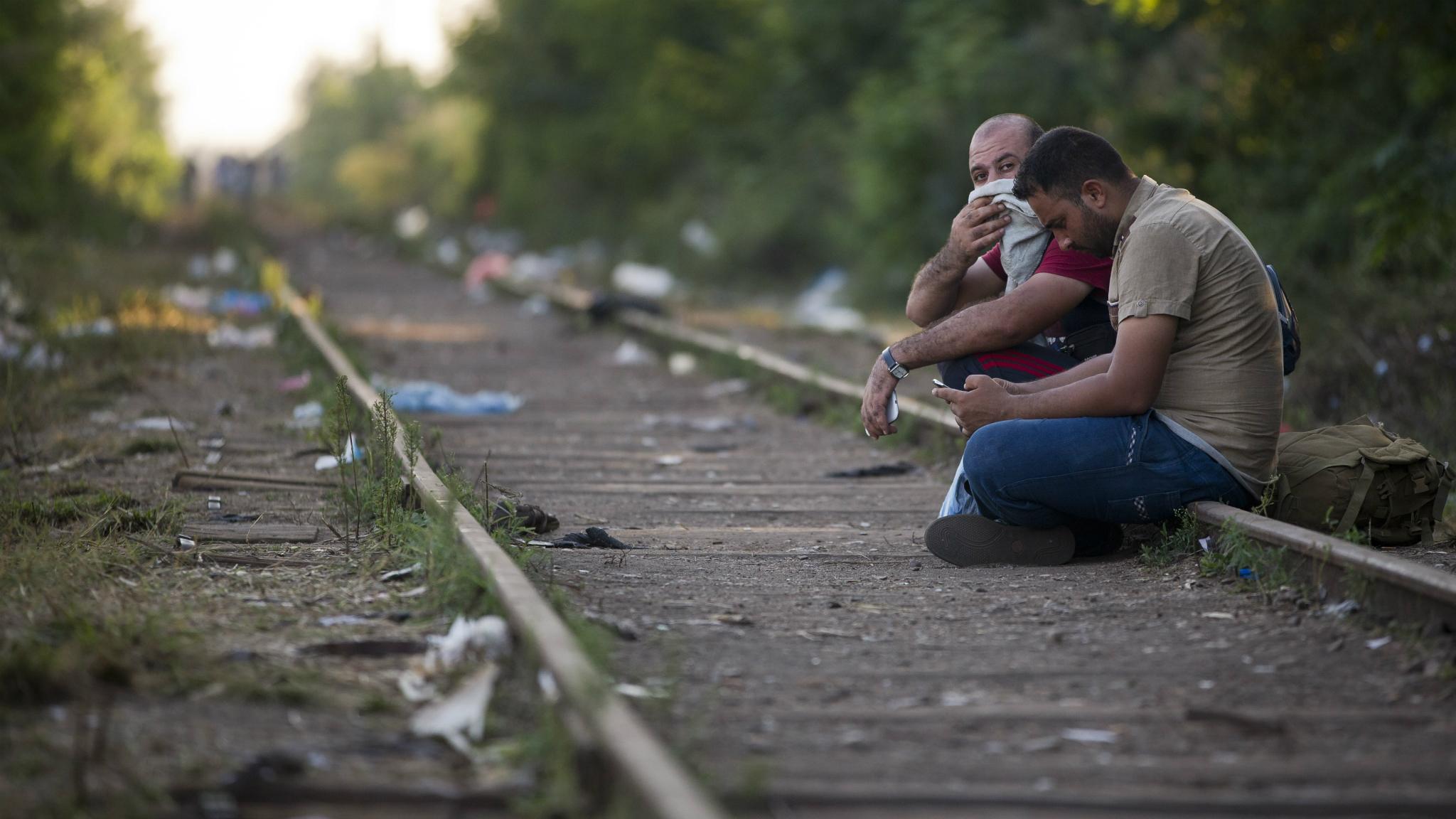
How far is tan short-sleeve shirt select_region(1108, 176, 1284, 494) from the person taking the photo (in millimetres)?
4023

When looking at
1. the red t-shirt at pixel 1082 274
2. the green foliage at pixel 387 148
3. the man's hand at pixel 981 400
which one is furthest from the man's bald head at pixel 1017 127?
the green foliage at pixel 387 148

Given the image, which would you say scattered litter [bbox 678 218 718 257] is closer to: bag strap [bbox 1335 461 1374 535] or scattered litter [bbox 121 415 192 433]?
scattered litter [bbox 121 415 192 433]

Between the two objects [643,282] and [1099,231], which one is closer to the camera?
[1099,231]

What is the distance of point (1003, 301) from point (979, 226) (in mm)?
304

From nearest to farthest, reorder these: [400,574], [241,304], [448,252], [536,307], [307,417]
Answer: [400,574] < [307,417] < [241,304] < [536,307] < [448,252]

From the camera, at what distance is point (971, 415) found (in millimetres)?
4527

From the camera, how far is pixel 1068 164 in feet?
13.8

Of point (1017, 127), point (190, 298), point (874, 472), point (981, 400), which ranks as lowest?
point (874, 472)

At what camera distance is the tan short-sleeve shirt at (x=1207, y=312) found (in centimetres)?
402

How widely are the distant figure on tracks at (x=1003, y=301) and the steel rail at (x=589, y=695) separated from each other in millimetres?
1597

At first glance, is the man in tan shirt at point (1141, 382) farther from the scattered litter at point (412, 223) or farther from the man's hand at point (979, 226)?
the scattered litter at point (412, 223)

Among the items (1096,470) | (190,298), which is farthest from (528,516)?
(190,298)

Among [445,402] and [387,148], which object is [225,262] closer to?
[445,402]

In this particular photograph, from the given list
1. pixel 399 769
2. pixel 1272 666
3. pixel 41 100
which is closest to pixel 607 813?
pixel 399 769
